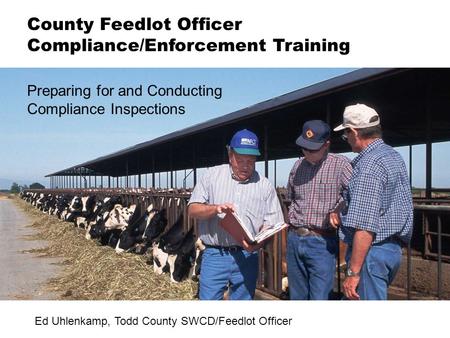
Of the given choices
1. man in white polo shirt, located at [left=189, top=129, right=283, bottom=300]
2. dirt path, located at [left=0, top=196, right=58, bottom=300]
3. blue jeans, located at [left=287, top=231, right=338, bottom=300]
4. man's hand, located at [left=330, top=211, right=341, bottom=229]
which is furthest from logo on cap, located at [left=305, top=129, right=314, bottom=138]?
dirt path, located at [left=0, top=196, right=58, bottom=300]

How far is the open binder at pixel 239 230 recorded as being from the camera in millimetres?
3676

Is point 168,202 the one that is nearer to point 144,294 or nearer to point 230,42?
point 144,294

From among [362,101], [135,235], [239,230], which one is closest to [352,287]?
[239,230]

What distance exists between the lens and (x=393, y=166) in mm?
3170

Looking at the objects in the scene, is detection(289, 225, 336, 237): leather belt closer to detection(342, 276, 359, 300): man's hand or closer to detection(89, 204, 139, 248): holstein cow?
detection(342, 276, 359, 300): man's hand

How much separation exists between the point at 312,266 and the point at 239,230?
2.02 ft

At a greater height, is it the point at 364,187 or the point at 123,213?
the point at 364,187

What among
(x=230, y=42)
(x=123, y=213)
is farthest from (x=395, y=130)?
(x=230, y=42)

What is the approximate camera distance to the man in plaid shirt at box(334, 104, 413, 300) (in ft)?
10.2

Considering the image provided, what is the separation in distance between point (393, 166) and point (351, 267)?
0.60 metres

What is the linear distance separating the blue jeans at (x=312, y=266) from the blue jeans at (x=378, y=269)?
639mm

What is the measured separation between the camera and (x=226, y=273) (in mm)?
3891

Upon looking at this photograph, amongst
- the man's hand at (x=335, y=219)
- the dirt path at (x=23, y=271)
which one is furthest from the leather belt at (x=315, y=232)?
the dirt path at (x=23, y=271)

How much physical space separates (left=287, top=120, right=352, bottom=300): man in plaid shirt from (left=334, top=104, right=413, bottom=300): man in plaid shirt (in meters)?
0.61
